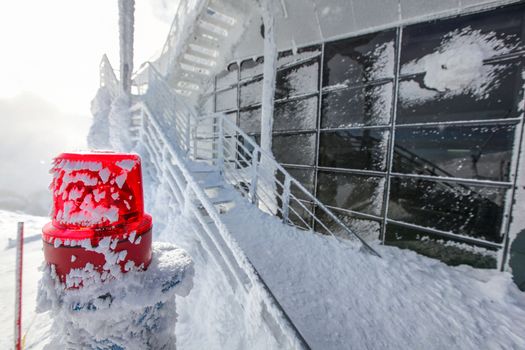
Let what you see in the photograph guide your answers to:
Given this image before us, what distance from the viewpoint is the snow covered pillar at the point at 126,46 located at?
7213 millimetres

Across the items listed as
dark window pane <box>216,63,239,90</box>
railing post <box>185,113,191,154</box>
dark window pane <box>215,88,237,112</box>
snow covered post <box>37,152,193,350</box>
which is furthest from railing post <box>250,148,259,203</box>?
dark window pane <box>216,63,239,90</box>

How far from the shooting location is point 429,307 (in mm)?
2928

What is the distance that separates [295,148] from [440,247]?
3707mm

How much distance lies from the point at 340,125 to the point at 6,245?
10.3m

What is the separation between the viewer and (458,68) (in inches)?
173

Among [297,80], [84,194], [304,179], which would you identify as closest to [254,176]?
[304,179]

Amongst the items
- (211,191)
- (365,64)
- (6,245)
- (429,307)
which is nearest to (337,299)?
(429,307)

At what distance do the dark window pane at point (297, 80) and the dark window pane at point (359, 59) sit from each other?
11.7 inches

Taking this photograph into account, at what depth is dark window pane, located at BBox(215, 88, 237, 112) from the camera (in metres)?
8.48

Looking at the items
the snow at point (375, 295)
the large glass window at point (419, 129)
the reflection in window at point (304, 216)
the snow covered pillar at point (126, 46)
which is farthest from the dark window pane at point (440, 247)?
the snow covered pillar at point (126, 46)

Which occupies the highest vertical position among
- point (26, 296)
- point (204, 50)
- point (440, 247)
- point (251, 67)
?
point (204, 50)

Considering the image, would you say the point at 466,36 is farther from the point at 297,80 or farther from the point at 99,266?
the point at 99,266

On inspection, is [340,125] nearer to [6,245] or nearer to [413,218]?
[413,218]

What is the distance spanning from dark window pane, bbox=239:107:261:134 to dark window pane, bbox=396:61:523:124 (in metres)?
3.84
